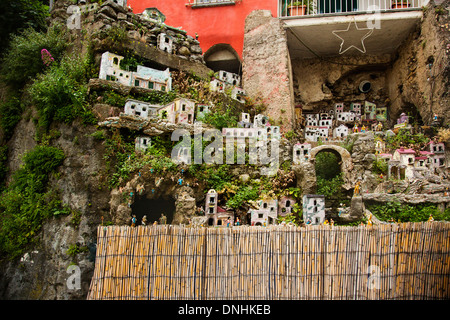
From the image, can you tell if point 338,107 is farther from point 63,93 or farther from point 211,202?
point 63,93

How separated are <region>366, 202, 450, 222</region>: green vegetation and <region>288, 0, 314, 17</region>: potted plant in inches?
390

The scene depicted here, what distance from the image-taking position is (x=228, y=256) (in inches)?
276

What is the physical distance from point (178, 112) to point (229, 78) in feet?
15.4

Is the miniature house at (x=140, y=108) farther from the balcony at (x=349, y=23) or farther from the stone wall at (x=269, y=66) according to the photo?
the balcony at (x=349, y=23)

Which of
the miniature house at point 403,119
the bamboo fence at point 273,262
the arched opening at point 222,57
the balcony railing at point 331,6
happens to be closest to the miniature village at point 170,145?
the miniature house at point 403,119

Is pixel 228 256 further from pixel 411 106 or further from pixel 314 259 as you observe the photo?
pixel 411 106

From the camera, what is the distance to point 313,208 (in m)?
11.7

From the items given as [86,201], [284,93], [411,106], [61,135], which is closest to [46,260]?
[86,201]

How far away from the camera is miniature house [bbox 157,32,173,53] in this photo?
16.1m

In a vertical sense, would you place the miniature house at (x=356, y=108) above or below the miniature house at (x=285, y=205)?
above

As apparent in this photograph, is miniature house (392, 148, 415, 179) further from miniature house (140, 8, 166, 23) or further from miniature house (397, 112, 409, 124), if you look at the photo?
miniature house (140, 8, 166, 23)

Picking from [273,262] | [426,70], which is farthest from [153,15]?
[273,262]

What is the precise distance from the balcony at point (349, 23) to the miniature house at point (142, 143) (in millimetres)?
8972

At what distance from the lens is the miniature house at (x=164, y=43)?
52.9 ft
